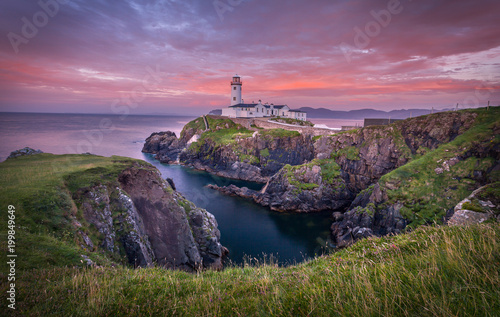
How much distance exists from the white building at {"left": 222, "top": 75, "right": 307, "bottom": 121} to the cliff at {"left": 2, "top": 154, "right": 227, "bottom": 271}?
67.9m

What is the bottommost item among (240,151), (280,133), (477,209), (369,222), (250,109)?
(369,222)

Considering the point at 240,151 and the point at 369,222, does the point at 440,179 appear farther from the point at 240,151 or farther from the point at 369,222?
the point at 240,151

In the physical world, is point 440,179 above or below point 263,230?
above

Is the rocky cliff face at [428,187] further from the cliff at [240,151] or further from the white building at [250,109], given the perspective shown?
the white building at [250,109]

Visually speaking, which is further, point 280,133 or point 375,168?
point 280,133

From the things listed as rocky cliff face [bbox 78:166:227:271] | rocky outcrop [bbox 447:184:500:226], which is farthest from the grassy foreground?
rocky outcrop [bbox 447:184:500:226]

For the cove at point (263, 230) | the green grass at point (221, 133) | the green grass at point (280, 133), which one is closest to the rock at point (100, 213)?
the cove at point (263, 230)

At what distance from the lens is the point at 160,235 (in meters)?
19.0

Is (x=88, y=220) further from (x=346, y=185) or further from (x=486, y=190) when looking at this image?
(x=346, y=185)

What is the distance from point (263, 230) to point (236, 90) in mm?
75200

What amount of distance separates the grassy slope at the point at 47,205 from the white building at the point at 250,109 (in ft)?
229

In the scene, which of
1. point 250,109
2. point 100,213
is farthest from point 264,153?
point 100,213

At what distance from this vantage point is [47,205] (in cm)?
1202

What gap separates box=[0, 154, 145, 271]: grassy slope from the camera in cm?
816
